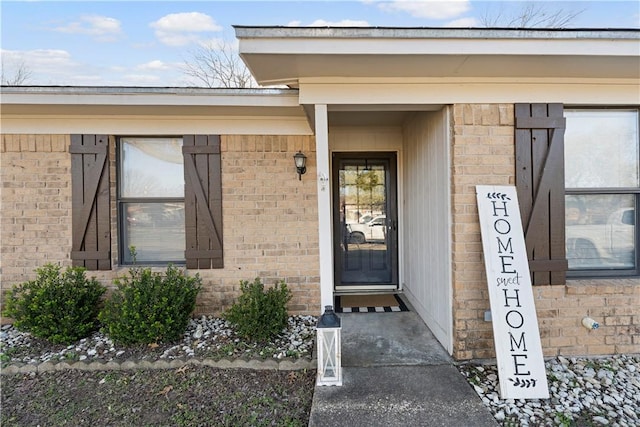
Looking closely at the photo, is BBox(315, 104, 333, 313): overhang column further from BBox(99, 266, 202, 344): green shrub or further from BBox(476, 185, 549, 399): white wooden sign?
BBox(99, 266, 202, 344): green shrub

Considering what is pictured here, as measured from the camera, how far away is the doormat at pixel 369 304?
3.89m

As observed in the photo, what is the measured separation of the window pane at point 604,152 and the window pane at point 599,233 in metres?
0.19

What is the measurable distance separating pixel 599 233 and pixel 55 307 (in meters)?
5.26

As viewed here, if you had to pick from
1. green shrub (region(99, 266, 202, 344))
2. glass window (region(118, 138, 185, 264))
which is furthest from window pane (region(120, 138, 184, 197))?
green shrub (region(99, 266, 202, 344))

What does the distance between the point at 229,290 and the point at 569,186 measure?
364 cm

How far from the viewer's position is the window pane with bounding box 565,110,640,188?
295cm

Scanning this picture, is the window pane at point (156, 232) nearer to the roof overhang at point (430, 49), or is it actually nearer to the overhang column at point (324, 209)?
the overhang column at point (324, 209)

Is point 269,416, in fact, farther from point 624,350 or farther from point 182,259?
point 624,350

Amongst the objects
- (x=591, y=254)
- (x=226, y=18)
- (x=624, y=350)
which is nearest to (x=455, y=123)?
(x=591, y=254)

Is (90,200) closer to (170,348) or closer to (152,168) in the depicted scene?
(152,168)

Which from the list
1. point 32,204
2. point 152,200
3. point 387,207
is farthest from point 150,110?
point 387,207

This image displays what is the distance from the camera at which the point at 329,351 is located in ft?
7.95

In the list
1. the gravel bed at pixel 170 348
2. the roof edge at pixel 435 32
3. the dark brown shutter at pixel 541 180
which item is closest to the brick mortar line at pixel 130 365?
the gravel bed at pixel 170 348

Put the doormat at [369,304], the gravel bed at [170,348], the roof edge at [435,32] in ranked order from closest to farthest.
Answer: the roof edge at [435,32] < the gravel bed at [170,348] < the doormat at [369,304]
